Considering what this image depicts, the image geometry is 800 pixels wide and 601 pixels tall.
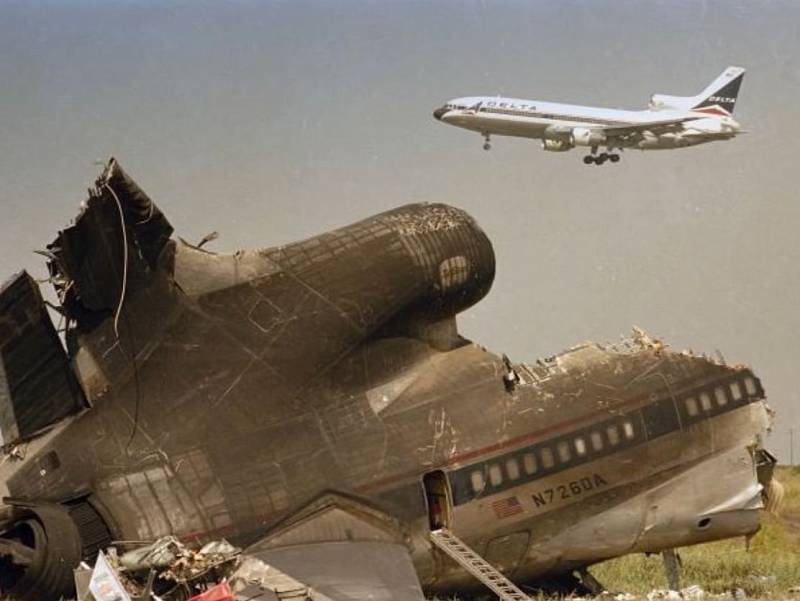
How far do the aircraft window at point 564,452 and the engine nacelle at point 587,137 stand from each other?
32785mm

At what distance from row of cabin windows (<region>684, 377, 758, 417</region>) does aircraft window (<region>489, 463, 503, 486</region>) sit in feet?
9.71

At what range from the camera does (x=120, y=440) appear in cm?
1409

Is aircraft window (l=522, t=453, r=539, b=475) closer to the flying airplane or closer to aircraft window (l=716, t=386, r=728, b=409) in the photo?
aircraft window (l=716, t=386, r=728, b=409)

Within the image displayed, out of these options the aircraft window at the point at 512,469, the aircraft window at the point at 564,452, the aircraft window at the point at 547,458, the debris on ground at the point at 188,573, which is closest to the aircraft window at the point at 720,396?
the aircraft window at the point at 564,452

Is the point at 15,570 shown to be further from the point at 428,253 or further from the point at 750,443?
the point at 750,443

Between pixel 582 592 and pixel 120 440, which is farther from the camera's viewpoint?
pixel 582 592

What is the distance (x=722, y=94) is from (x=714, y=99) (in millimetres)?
716

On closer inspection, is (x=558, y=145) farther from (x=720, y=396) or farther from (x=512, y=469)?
(x=512, y=469)

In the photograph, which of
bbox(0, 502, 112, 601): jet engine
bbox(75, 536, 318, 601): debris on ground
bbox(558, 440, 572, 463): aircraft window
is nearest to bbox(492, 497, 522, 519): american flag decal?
bbox(558, 440, 572, 463): aircraft window

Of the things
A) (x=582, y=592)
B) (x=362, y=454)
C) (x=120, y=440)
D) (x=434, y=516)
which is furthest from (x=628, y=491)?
(x=120, y=440)

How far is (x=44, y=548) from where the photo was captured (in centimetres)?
1312

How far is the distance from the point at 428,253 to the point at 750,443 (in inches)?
208

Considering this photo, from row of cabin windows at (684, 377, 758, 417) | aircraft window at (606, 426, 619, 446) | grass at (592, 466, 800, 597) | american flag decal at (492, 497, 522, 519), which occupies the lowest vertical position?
grass at (592, 466, 800, 597)

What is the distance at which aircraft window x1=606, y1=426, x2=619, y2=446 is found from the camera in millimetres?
16234
